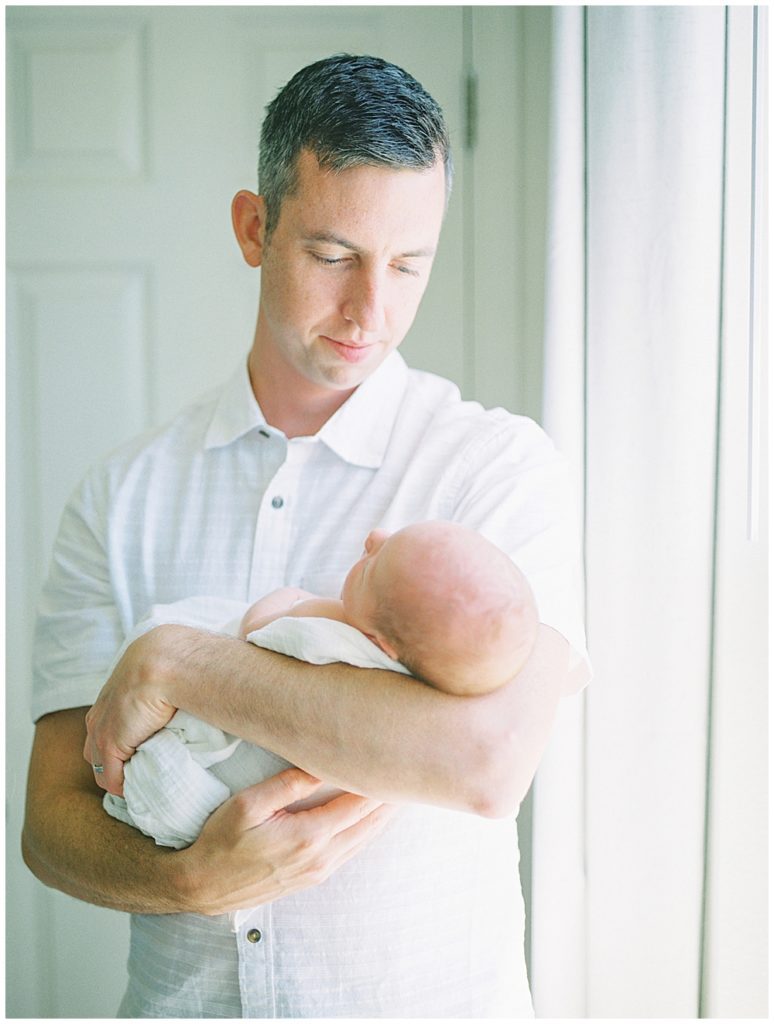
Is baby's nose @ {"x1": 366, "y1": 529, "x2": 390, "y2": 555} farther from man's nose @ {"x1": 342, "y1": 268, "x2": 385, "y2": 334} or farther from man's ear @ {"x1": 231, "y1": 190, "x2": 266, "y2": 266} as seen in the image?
man's ear @ {"x1": 231, "y1": 190, "x2": 266, "y2": 266}

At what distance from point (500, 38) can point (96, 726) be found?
1760 millimetres

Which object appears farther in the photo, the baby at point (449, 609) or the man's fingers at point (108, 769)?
the man's fingers at point (108, 769)

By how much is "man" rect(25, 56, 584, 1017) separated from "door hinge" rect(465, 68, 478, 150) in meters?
0.89

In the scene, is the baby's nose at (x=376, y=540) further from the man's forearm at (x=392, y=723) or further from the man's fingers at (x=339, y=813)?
the man's fingers at (x=339, y=813)

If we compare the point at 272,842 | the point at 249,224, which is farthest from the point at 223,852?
the point at 249,224

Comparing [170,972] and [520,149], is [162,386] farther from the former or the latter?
[170,972]

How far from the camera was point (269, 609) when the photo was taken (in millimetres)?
1185

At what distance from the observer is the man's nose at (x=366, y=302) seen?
1266 mm

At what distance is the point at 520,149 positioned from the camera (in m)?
2.14

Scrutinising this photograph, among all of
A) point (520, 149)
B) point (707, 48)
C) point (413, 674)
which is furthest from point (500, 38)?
point (413, 674)

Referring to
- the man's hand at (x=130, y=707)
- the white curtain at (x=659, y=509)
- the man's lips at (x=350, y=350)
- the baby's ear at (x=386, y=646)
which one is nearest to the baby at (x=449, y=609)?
the baby's ear at (x=386, y=646)

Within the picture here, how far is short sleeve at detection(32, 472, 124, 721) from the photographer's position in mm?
1411

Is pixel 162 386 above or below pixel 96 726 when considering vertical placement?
above

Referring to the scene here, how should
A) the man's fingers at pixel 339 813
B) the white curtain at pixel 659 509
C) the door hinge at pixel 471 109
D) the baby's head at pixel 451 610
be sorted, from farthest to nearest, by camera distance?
the door hinge at pixel 471 109, the white curtain at pixel 659 509, the man's fingers at pixel 339 813, the baby's head at pixel 451 610
